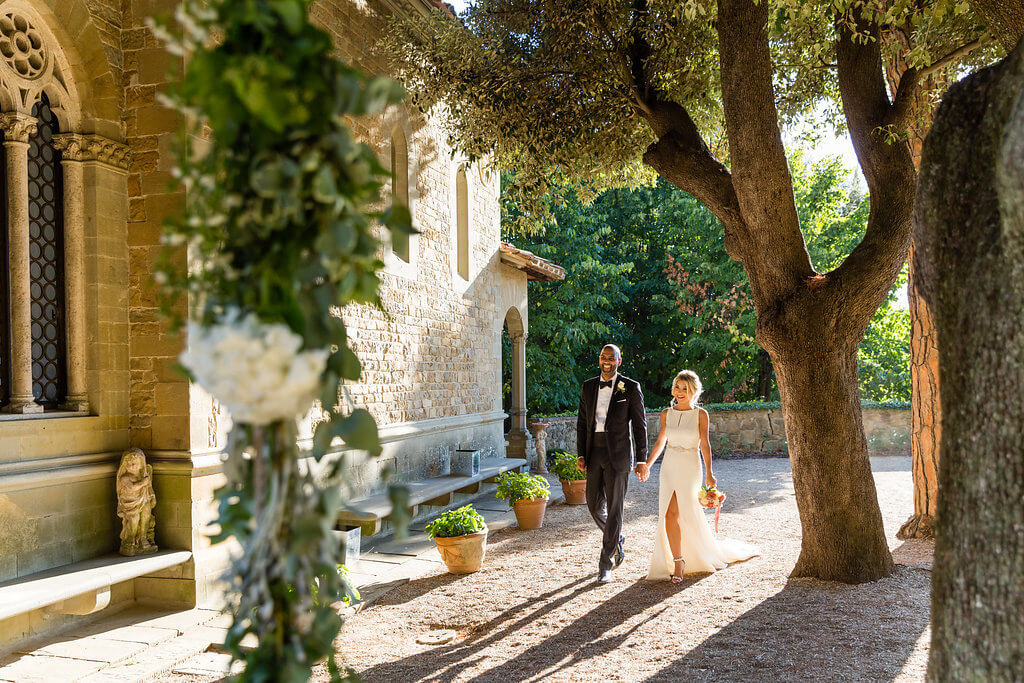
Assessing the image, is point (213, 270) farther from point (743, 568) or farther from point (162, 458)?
point (743, 568)

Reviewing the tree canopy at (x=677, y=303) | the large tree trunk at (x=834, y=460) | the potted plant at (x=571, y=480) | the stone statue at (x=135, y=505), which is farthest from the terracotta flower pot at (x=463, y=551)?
the tree canopy at (x=677, y=303)

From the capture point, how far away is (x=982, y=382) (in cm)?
199

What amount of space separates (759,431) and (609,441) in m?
12.3

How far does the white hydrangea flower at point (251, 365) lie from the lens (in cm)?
133

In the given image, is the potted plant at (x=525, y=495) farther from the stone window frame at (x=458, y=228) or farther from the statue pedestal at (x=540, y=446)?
the statue pedestal at (x=540, y=446)

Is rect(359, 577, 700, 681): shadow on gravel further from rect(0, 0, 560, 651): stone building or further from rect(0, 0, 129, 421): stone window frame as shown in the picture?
rect(0, 0, 129, 421): stone window frame

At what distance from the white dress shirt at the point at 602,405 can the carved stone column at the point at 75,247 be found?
424 cm

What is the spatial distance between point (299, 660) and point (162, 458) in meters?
5.38

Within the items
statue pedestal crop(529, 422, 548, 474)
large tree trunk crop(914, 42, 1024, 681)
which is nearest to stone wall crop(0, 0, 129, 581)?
large tree trunk crop(914, 42, 1024, 681)

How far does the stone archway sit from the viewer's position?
15135mm

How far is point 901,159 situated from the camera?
616 centimetres

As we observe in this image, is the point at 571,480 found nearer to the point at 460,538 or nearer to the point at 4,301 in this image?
the point at 460,538

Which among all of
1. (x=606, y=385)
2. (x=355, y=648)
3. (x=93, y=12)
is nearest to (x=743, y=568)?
(x=606, y=385)

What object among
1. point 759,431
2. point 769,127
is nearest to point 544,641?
point 769,127
